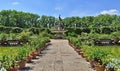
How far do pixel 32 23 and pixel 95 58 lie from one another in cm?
6061

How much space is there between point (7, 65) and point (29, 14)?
213 feet

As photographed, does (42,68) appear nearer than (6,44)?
Yes

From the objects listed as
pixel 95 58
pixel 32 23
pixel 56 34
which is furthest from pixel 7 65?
pixel 32 23

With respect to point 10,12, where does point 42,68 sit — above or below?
below

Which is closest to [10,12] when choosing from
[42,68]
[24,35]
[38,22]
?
[38,22]

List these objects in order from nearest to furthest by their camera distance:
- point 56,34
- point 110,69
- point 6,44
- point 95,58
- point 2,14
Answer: point 110,69 → point 95,58 → point 6,44 → point 56,34 → point 2,14

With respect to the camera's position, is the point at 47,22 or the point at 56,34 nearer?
the point at 56,34

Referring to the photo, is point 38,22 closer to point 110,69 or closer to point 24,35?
point 24,35

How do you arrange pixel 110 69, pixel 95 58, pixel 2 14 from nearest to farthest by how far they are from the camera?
pixel 110 69 < pixel 95 58 < pixel 2 14

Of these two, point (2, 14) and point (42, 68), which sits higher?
point (2, 14)

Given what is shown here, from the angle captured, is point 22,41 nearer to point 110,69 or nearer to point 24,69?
point 24,69

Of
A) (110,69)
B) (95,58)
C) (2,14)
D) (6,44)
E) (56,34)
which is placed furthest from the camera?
(2,14)

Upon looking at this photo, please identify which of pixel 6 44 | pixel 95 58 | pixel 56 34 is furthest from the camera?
pixel 56 34

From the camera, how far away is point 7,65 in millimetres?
7859
